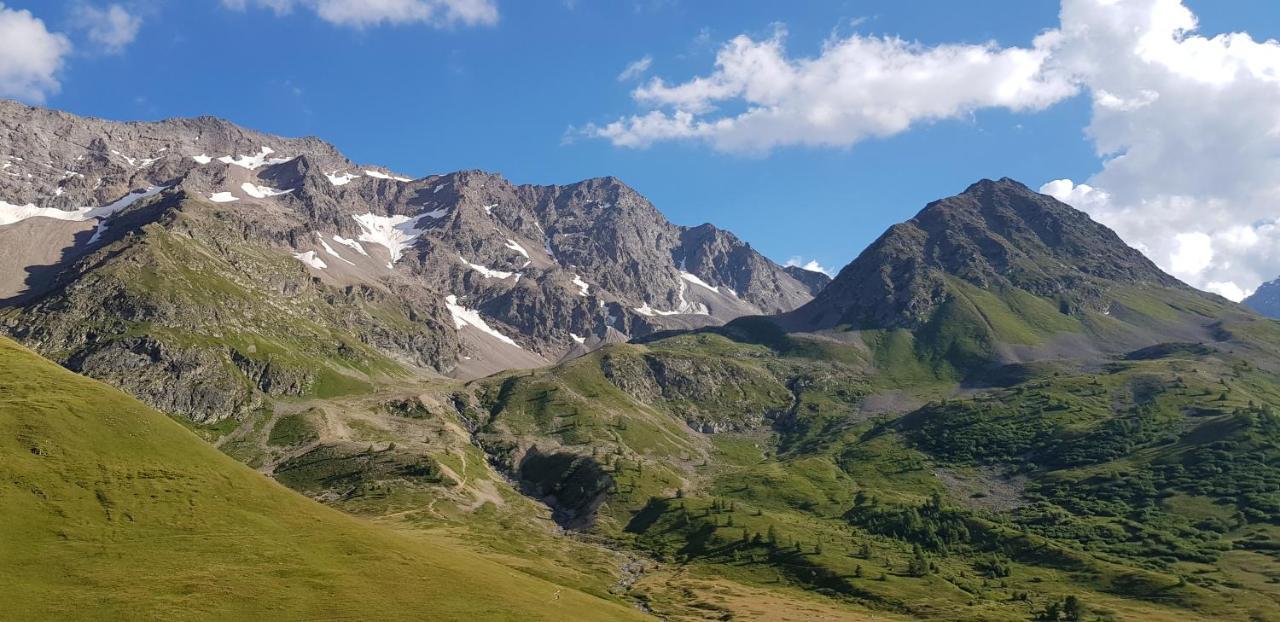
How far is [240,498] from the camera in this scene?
379 ft

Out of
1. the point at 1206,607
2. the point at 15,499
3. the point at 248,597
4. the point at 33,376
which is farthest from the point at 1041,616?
the point at 33,376

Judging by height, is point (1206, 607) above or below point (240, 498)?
above

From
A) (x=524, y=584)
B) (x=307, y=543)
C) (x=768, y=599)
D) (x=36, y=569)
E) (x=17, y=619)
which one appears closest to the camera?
(x=17, y=619)

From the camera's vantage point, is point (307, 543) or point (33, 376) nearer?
point (307, 543)

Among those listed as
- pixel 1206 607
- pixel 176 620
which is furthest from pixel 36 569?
pixel 1206 607

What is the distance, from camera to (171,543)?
319 feet

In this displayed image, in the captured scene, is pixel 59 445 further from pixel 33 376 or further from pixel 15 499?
pixel 33 376

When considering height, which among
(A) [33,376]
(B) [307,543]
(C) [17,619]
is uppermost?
(A) [33,376]

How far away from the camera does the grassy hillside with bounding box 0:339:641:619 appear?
8462 centimetres

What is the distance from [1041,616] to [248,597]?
174 m

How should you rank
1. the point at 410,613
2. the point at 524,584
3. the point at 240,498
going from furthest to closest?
1. the point at 524,584
2. the point at 240,498
3. the point at 410,613

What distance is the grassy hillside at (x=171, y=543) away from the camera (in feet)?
278

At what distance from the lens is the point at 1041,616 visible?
584ft

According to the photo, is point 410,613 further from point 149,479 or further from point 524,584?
point 149,479
